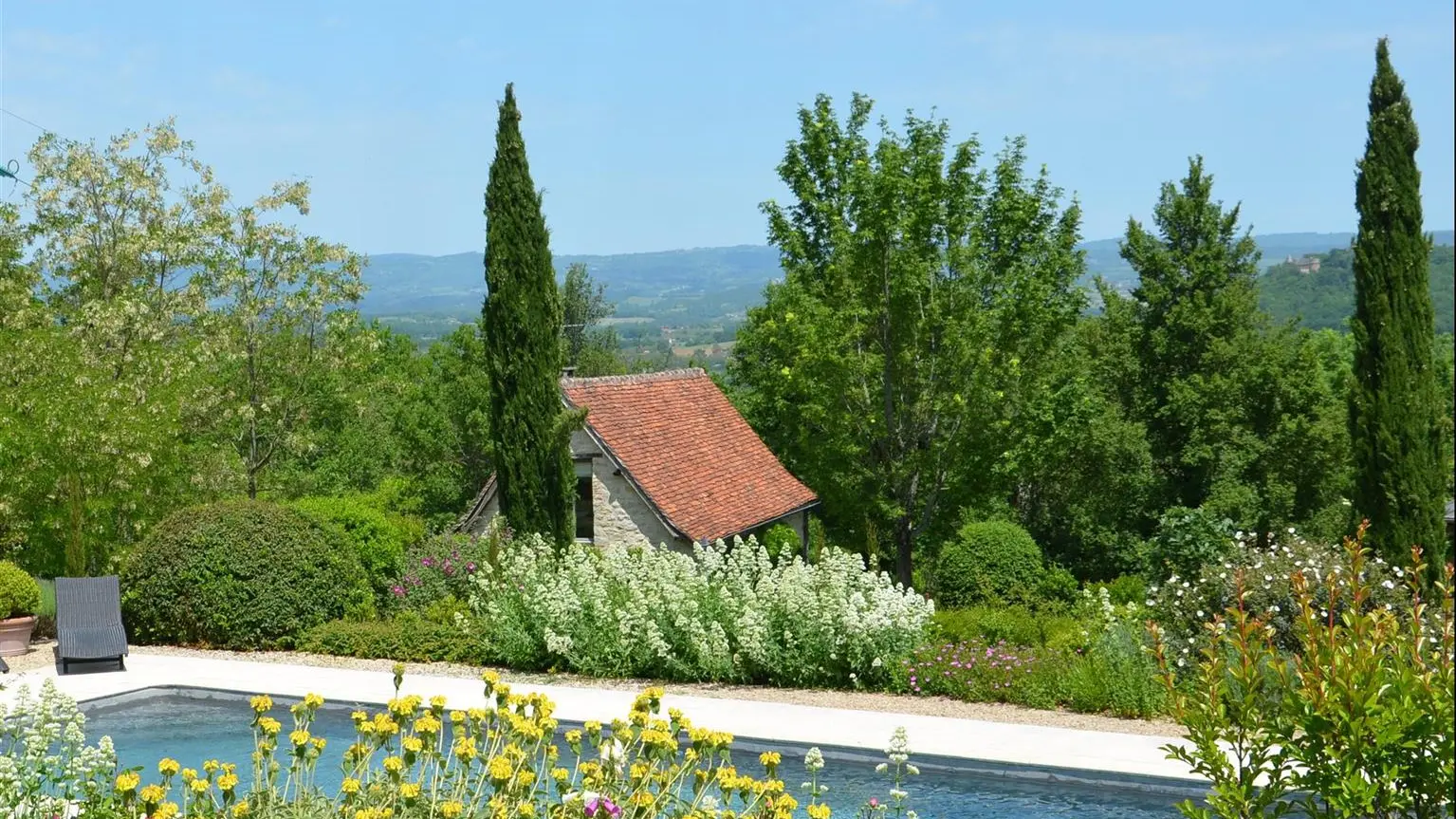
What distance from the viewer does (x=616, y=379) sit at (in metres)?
23.9

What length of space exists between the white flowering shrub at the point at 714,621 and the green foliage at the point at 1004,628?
0.29m

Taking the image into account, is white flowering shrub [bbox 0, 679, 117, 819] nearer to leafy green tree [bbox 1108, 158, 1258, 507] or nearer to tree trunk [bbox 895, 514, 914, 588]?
tree trunk [bbox 895, 514, 914, 588]

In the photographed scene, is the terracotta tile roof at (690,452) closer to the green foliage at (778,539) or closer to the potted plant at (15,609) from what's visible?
the green foliage at (778,539)

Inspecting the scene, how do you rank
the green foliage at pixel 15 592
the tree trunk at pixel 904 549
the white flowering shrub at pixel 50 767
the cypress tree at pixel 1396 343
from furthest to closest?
the tree trunk at pixel 904 549 < the cypress tree at pixel 1396 343 < the green foliage at pixel 15 592 < the white flowering shrub at pixel 50 767

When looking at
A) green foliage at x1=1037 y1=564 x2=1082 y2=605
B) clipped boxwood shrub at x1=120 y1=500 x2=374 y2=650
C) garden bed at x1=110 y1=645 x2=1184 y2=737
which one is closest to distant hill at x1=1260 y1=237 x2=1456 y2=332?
green foliage at x1=1037 y1=564 x2=1082 y2=605

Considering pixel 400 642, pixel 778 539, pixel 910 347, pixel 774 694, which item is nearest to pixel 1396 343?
pixel 910 347

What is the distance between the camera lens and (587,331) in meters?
51.9

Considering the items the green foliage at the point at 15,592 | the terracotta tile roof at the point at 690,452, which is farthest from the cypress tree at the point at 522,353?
the green foliage at the point at 15,592

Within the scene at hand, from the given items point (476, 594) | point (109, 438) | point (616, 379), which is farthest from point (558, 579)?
point (616, 379)

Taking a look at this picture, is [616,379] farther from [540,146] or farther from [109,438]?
[109,438]

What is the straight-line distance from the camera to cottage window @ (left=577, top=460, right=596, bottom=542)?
2228cm

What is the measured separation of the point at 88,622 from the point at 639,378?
11503 millimetres

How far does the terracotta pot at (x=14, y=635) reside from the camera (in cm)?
1591

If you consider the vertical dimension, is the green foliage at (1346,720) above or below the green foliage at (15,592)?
above
